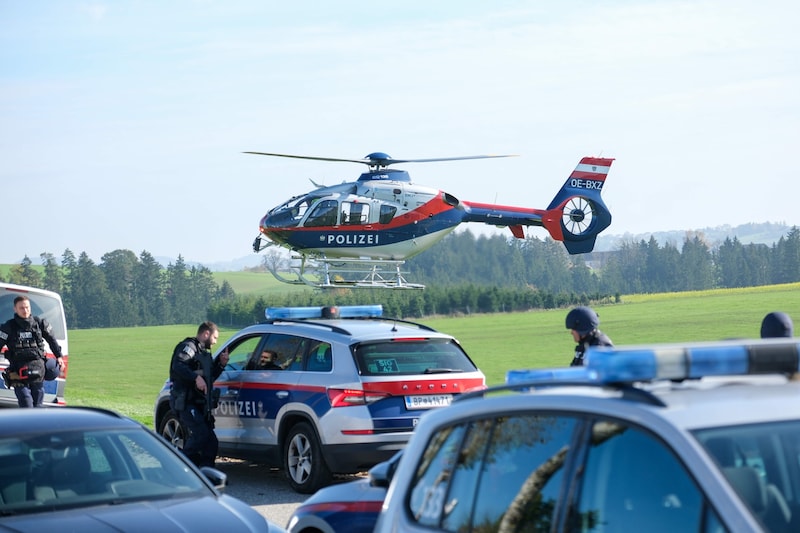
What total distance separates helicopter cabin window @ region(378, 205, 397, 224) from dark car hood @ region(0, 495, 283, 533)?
35.2 metres

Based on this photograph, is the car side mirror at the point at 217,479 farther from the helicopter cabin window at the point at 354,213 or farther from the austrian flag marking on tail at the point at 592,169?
the austrian flag marking on tail at the point at 592,169

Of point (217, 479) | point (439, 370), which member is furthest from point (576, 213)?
point (217, 479)

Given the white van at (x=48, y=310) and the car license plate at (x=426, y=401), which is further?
the white van at (x=48, y=310)

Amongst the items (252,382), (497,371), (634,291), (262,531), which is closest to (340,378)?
(252,382)

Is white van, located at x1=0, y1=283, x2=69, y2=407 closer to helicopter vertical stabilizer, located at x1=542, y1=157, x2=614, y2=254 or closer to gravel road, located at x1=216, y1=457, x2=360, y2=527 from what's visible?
gravel road, located at x1=216, y1=457, x2=360, y2=527

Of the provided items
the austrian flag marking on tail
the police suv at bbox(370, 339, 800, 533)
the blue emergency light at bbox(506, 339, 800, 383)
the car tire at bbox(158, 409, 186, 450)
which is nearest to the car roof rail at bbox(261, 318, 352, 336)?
the car tire at bbox(158, 409, 186, 450)

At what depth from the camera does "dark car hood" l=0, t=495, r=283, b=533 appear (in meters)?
6.28

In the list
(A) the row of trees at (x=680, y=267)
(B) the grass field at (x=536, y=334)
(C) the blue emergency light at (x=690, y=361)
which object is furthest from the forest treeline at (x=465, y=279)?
(C) the blue emergency light at (x=690, y=361)

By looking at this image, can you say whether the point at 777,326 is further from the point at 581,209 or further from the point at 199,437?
the point at 581,209

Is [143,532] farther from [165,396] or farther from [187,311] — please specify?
[187,311]

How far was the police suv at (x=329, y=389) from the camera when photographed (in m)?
11.5

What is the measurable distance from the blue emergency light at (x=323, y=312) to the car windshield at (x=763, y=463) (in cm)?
979

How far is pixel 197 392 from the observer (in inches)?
504

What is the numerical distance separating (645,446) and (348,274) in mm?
41062
